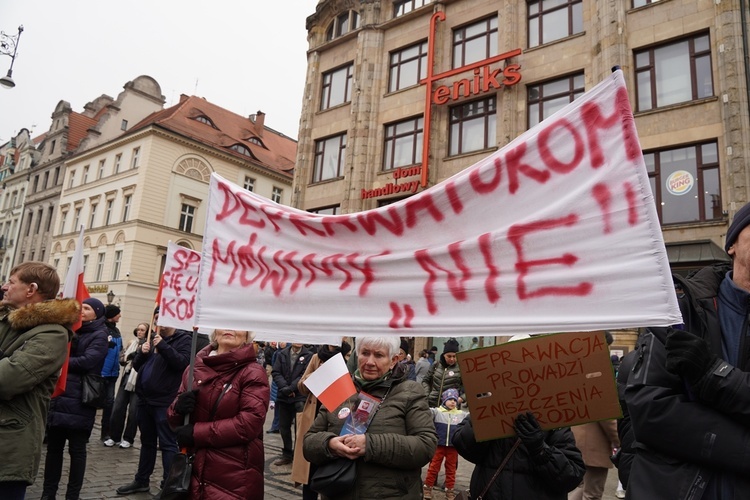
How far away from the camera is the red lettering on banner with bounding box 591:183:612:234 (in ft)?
6.91

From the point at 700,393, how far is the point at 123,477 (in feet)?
21.3

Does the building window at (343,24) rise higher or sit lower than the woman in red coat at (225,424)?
higher

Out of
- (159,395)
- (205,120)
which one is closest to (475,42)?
(159,395)

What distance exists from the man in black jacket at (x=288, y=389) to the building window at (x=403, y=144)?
14.0 meters

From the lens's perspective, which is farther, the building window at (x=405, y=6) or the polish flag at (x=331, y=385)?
the building window at (x=405, y=6)

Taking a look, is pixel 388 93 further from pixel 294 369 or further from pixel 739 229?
pixel 739 229

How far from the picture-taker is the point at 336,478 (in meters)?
2.96

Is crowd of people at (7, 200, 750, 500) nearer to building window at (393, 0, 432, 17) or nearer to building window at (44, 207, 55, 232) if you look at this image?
building window at (393, 0, 432, 17)

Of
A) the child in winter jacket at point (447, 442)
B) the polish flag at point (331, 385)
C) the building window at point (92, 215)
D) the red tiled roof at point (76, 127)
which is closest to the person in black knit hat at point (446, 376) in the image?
the child in winter jacket at point (447, 442)

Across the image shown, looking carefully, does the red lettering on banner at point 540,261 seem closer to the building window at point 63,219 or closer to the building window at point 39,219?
the building window at point 63,219

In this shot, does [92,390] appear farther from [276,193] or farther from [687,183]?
[276,193]

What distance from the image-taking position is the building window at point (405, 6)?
2334 centimetres

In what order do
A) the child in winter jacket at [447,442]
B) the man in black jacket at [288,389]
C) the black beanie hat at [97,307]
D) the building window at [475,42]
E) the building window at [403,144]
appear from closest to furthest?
the black beanie hat at [97,307], the child in winter jacket at [447,442], the man in black jacket at [288,389], the building window at [475,42], the building window at [403,144]

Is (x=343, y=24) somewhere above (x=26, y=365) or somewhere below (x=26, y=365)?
above
